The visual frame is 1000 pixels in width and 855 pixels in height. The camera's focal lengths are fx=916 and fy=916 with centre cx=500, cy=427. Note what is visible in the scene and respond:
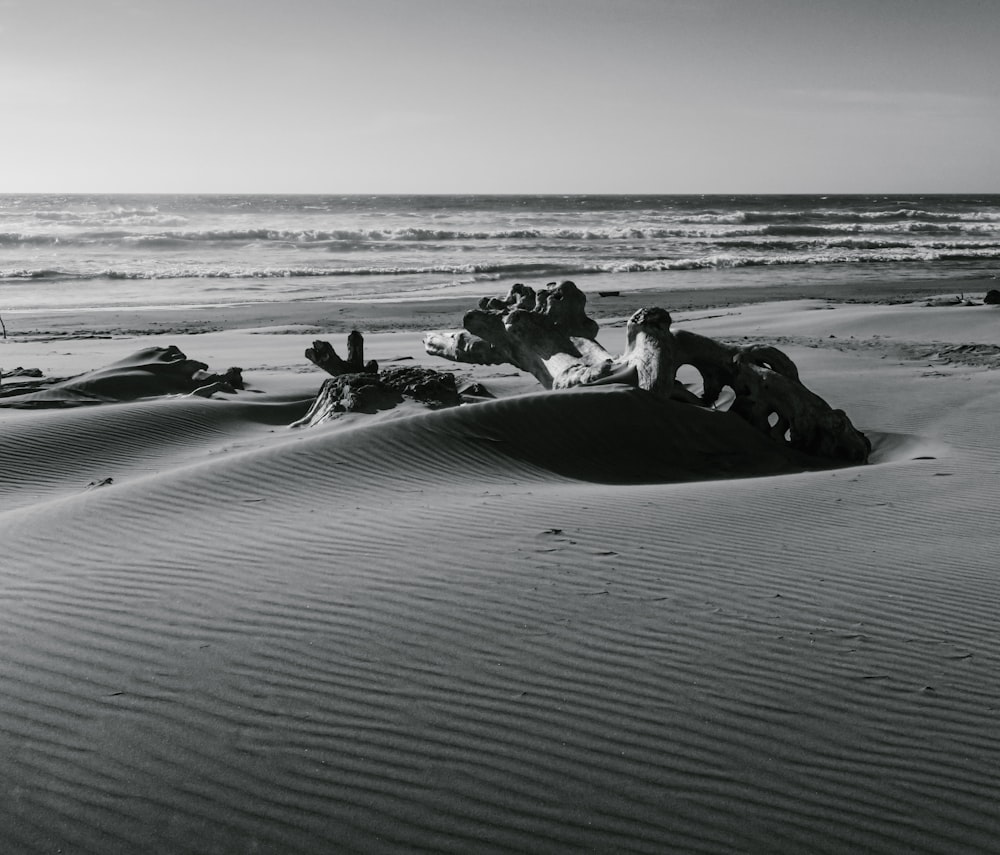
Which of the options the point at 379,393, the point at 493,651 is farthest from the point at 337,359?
the point at 493,651

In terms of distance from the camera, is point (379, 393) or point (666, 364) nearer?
point (666, 364)

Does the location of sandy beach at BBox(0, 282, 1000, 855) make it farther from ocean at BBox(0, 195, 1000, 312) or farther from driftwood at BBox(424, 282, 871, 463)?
ocean at BBox(0, 195, 1000, 312)

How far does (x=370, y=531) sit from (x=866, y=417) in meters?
5.96

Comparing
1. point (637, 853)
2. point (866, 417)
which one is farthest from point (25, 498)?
point (866, 417)

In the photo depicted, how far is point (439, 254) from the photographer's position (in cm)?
3409

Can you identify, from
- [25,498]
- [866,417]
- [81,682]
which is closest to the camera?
[81,682]

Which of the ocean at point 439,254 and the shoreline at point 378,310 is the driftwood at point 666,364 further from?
the ocean at point 439,254

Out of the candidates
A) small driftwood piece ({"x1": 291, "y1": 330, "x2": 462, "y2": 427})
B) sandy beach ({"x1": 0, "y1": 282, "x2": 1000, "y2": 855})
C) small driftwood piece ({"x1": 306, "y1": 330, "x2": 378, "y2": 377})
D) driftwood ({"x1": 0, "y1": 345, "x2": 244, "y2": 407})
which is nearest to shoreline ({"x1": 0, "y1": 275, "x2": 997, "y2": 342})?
driftwood ({"x1": 0, "y1": 345, "x2": 244, "y2": 407})

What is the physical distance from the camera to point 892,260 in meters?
31.1

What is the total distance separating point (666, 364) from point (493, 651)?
192 inches

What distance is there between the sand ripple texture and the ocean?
1608 cm

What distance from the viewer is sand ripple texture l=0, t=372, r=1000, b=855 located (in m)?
2.57

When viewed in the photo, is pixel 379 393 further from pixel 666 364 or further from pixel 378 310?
pixel 378 310

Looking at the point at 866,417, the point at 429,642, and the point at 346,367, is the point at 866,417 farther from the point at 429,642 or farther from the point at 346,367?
the point at 429,642
